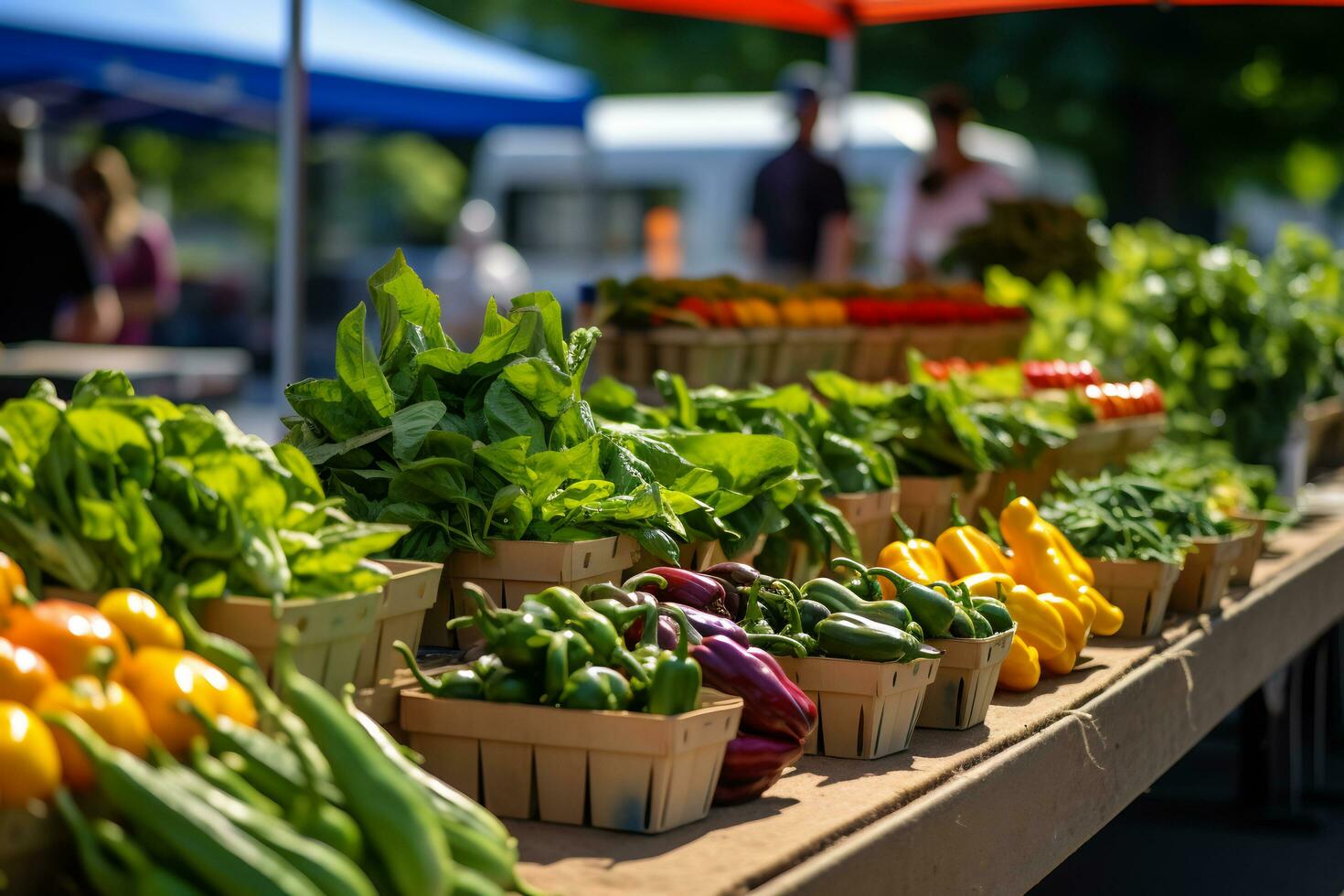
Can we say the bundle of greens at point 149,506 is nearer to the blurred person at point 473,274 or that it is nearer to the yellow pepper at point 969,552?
the yellow pepper at point 969,552

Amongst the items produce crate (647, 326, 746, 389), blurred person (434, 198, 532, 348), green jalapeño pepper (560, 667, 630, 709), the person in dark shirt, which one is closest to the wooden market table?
green jalapeño pepper (560, 667, 630, 709)

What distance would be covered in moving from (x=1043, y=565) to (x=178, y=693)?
203 centimetres

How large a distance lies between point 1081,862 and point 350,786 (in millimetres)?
2975

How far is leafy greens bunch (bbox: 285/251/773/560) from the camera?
92.7 inches

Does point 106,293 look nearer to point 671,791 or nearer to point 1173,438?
point 1173,438

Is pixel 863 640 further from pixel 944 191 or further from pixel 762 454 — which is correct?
pixel 944 191

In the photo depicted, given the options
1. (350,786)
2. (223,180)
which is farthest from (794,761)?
(223,180)

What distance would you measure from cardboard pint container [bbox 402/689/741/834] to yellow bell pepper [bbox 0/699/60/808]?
0.63 m

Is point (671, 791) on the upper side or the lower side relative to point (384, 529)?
lower

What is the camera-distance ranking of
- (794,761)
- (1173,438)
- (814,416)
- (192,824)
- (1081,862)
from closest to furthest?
(192,824)
(794,761)
(814,416)
(1081,862)
(1173,438)

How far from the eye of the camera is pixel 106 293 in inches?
314

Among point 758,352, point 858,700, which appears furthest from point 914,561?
point 758,352

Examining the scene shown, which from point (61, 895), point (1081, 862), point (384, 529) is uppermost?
point (384, 529)

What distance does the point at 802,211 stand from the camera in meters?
7.62
